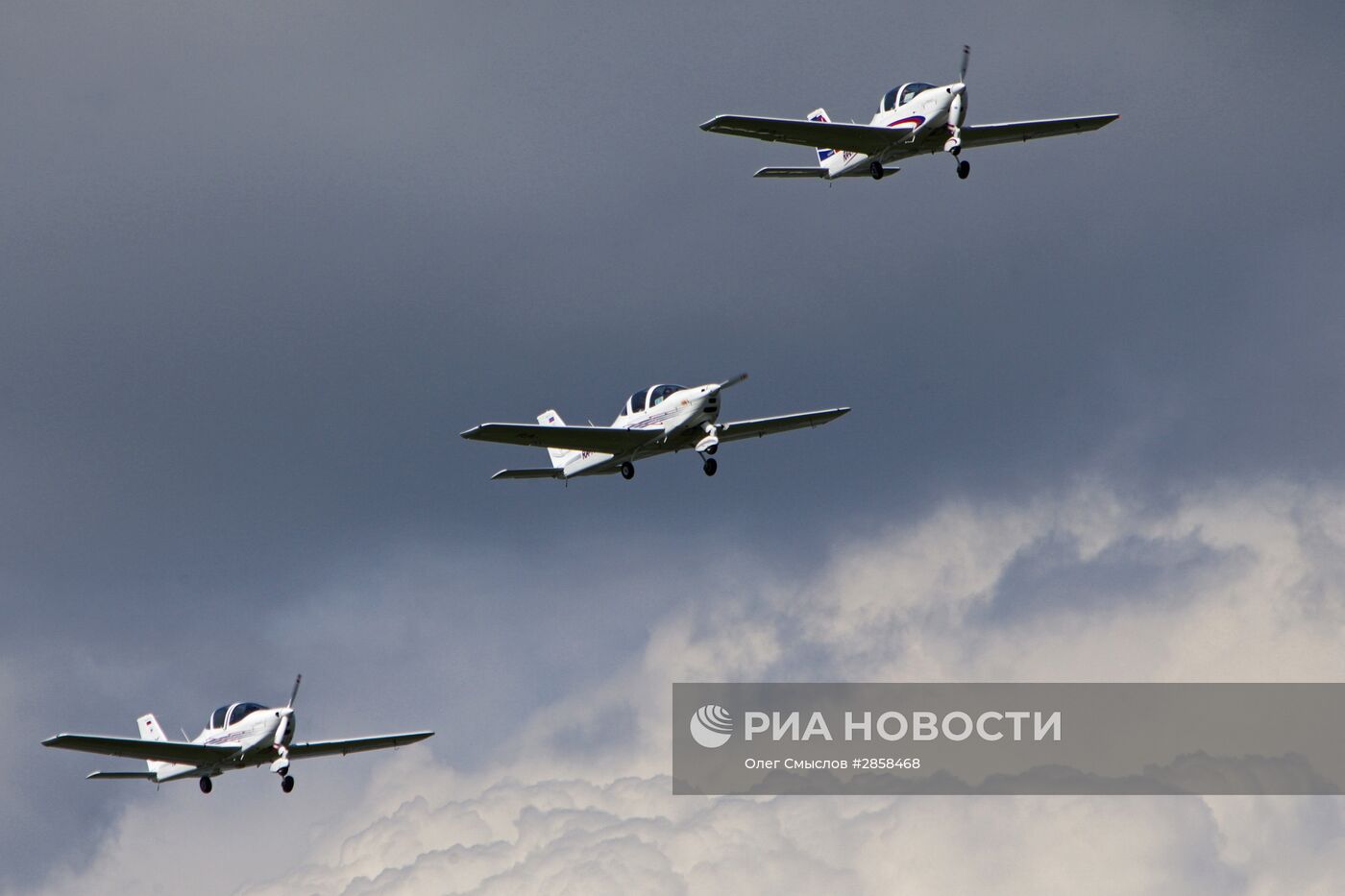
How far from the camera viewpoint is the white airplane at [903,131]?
61.7 metres

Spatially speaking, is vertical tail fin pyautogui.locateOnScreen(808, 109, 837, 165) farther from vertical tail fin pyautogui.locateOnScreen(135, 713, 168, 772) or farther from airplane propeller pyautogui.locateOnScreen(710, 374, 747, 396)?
vertical tail fin pyautogui.locateOnScreen(135, 713, 168, 772)

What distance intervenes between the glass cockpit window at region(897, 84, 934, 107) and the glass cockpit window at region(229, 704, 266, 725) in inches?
1171

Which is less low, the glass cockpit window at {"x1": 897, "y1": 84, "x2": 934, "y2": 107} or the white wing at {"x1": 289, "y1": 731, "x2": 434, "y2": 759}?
the glass cockpit window at {"x1": 897, "y1": 84, "x2": 934, "y2": 107}

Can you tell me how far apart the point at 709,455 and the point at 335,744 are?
19.9 meters

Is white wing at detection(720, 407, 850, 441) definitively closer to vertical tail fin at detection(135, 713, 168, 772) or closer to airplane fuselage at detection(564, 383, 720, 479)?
airplane fuselage at detection(564, 383, 720, 479)

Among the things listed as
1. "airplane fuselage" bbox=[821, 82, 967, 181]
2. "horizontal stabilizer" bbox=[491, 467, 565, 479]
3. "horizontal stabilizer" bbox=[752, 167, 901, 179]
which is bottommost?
"horizontal stabilizer" bbox=[491, 467, 565, 479]

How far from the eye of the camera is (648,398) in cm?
6650

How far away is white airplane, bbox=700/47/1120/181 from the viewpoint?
61.7 m

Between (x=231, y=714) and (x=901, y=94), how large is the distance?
31109mm

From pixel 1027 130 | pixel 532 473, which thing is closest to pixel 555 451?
pixel 532 473

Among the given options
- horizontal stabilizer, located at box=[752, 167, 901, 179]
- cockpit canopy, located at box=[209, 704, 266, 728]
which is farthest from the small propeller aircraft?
horizontal stabilizer, located at box=[752, 167, 901, 179]

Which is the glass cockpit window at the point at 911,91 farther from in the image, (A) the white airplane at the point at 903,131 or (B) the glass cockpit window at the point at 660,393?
(B) the glass cockpit window at the point at 660,393

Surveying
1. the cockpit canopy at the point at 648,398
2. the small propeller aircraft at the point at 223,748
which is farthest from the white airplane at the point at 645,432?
the small propeller aircraft at the point at 223,748

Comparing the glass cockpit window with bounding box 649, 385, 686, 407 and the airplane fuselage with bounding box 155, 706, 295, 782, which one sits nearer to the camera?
the glass cockpit window with bounding box 649, 385, 686, 407
